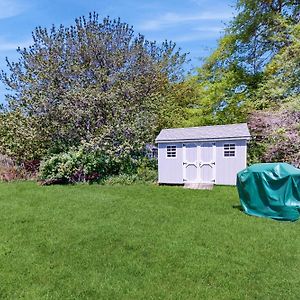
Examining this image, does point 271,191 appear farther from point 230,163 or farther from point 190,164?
point 190,164

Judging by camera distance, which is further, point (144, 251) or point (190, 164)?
point (190, 164)

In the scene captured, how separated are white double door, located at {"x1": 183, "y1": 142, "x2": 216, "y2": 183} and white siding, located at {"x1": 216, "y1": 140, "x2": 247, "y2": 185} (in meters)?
0.17

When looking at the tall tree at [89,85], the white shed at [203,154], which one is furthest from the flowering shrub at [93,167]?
the white shed at [203,154]

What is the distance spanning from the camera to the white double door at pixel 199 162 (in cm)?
1148

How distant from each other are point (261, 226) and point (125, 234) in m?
2.74

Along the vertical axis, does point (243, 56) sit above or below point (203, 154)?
above

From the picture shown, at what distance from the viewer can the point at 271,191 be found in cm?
729

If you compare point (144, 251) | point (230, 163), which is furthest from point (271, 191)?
point (230, 163)

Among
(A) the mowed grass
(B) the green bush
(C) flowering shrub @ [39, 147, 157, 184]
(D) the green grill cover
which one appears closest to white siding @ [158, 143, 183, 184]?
(C) flowering shrub @ [39, 147, 157, 184]

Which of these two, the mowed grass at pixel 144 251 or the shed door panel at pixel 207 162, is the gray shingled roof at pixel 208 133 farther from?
the mowed grass at pixel 144 251

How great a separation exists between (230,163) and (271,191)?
3.96 metres

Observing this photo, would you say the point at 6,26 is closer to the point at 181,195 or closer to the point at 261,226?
the point at 181,195

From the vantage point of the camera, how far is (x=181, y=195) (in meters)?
9.78

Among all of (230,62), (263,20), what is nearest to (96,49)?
(230,62)
